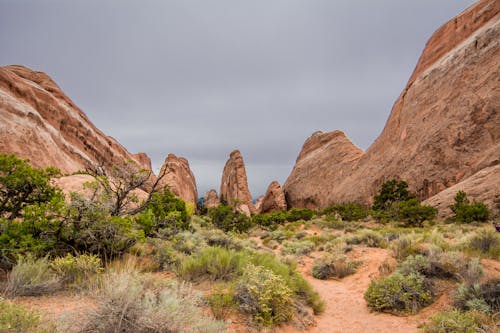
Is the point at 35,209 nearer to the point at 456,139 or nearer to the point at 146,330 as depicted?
the point at 146,330

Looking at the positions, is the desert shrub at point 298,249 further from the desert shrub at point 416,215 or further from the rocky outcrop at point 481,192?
the rocky outcrop at point 481,192

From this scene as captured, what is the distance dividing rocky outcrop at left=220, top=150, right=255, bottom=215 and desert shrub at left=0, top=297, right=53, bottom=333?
49.7m

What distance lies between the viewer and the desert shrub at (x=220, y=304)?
3818 mm

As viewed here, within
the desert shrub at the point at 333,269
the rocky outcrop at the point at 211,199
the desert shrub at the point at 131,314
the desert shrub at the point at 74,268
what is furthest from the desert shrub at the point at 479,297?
the rocky outcrop at the point at 211,199

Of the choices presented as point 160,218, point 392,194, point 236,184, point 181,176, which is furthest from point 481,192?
point 181,176

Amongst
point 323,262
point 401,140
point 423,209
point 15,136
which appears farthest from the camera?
point 401,140

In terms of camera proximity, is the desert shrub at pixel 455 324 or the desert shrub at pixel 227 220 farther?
the desert shrub at pixel 227 220

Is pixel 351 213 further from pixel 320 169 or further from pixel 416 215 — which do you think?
pixel 320 169

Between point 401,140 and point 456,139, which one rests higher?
point 401,140

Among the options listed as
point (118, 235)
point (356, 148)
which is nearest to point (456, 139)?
point (356, 148)

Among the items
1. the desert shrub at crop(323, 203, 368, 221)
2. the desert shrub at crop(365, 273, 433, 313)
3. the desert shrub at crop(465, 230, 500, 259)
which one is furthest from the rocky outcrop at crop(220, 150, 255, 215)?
the desert shrub at crop(365, 273, 433, 313)

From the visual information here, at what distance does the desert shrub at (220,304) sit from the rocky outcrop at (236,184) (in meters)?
48.2

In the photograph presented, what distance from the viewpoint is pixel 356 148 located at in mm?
52594

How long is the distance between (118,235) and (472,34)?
43.3 meters
